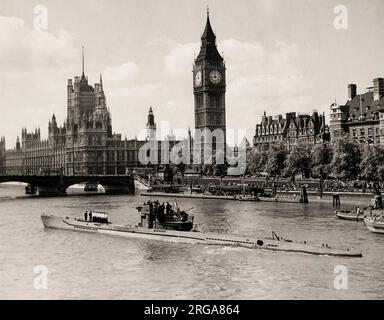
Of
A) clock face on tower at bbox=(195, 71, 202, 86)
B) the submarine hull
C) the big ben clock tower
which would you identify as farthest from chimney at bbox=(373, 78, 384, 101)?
clock face on tower at bbox=(195, 71, 202, 86)

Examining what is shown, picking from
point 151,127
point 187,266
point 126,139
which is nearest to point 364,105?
point 187,266

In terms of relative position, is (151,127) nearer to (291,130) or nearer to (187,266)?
(291,130)

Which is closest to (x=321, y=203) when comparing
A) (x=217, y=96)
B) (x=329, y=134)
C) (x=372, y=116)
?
(x=372, y=116)

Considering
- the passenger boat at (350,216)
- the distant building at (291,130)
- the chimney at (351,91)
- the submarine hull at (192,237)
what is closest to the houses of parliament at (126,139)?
the distant building at (291,130)

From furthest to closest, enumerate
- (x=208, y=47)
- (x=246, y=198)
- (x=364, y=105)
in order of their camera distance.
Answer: (x=208, y=47) < (x=364, y=105) < (x=246, y=198)

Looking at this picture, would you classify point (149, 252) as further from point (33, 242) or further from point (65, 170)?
point (65, 170)

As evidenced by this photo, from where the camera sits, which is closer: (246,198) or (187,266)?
(187,266)
